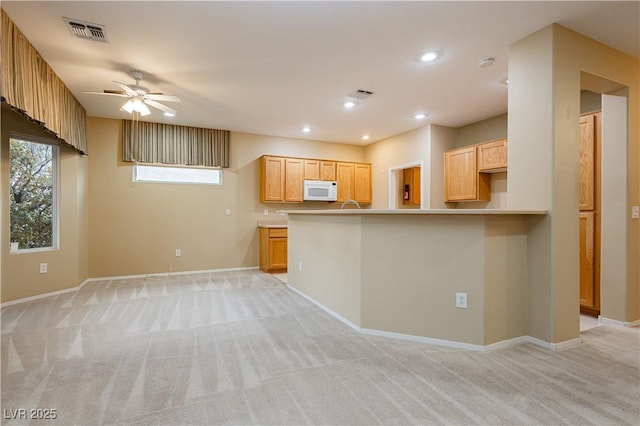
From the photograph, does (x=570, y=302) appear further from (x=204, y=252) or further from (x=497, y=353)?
(x=204, y=252)

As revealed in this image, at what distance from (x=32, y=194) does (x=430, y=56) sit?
5.18 meters

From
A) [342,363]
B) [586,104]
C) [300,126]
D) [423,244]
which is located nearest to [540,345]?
[423,244]

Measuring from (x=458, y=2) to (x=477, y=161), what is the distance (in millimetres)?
3067

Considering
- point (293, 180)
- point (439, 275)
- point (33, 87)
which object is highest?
point (33, 87)

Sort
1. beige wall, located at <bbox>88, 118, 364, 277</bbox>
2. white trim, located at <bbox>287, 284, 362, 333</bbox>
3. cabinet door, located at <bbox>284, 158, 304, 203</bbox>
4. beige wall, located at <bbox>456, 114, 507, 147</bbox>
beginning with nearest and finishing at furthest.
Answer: white trim, located at <bbox>287, 284, 362, 333</bbox>, beige wall, located at <bbox>456, 114, 507, 147</bbox>, beige wall, located at <bbox>88, 118, 364, 277</bbox>, cabinet door, located at <bbox>284, 158, 304, 203</bbox>

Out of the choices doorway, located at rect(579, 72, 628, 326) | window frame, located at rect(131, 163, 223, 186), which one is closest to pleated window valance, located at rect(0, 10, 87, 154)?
window frame, located at rect(131, 163, 223, 186)

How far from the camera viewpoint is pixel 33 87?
285cm

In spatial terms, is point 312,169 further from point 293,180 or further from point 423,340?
point 423,340

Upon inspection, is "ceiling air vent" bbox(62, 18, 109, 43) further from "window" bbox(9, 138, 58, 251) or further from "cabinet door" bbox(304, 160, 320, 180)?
"cabinet door" bbox(304, 160, 320, 180)

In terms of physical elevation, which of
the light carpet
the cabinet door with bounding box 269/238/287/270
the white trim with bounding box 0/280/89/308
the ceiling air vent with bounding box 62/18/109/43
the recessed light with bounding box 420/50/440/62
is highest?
the recessed light with bounding box 420/50/440/62

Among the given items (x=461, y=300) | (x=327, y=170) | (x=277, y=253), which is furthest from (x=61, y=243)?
(x=461, y=300)

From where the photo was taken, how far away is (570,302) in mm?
2627

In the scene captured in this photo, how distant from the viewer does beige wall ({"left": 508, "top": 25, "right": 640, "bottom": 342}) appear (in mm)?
2549

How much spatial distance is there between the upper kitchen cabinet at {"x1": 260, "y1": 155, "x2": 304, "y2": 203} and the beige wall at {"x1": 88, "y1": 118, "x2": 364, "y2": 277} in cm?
31
